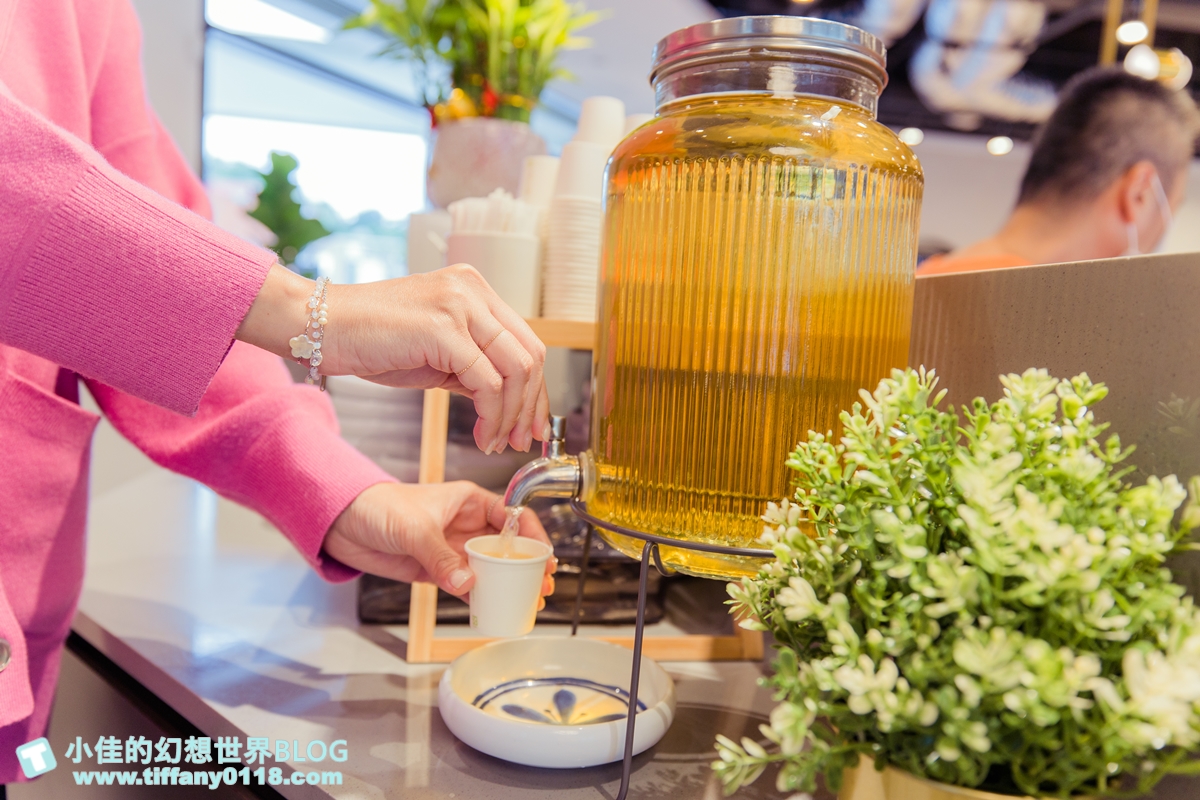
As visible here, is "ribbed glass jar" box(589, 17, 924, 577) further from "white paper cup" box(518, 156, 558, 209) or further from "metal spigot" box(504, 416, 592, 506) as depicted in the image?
"white paper cup" box(518, 156, 558, 209)

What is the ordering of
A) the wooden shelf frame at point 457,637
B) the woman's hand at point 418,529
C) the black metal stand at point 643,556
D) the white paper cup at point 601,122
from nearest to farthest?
the black metal stand at point 643,556 < the woman's hand at point 418,529 < the wooden shelf frame at point 457,637 < the white paper cup at point 601,122

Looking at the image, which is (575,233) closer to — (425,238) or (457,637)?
(425,238)

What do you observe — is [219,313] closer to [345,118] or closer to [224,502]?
[224,502]

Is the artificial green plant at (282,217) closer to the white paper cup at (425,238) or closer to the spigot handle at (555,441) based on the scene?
the white paper cup at (425,238)

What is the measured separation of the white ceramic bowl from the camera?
0.63 meters

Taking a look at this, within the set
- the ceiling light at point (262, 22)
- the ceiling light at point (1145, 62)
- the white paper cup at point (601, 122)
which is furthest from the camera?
the ceiling light at point (262, 22)

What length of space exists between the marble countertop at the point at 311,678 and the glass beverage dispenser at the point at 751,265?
0.22 metres

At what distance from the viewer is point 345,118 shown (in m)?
5.17

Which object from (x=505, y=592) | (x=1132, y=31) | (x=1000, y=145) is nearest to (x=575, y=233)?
(x=505, y=592)

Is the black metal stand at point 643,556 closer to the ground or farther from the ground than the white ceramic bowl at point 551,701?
farther from the ground

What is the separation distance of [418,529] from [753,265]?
410 millimetres

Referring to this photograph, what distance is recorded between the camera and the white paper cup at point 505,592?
2.05 ft

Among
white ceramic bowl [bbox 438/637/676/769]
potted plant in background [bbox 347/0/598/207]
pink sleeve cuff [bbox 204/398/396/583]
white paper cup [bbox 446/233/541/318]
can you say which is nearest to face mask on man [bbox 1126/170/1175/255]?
potted plant in background [bbox 347/0/598/207]

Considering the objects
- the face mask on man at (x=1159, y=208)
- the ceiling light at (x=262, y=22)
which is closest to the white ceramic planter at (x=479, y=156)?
the face mask on man at (x=1159, y=208)
